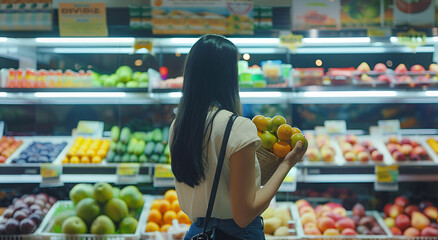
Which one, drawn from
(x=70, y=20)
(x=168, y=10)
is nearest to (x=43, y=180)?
(x=70, y=20)

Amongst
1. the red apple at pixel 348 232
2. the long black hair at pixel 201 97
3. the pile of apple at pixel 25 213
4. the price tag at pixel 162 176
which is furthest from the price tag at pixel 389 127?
the pile of apple at pixel 25 213

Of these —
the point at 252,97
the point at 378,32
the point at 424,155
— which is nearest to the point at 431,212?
the point at 424,155

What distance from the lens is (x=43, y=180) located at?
318 cm

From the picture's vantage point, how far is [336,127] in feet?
11.8

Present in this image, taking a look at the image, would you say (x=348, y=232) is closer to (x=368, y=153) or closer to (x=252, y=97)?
(x=368, y=153)

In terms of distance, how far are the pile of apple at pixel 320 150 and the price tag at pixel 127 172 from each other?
1.42m

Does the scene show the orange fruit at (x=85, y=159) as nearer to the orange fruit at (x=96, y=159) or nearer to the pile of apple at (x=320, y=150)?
the orange fruit at (x=96, y=159)

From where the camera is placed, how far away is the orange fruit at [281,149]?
5.20ft

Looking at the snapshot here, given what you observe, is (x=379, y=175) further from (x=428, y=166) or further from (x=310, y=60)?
(x=310, y=60)

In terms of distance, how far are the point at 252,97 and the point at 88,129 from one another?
1.54 meters

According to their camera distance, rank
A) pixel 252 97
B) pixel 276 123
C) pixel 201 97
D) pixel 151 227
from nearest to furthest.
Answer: pixel 201 97 → pixel 276 123 → pixel 151 227 → pixel 252 97

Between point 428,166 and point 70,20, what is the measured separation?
312cm

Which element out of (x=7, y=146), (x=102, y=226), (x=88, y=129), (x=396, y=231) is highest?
(x=88, y=129)

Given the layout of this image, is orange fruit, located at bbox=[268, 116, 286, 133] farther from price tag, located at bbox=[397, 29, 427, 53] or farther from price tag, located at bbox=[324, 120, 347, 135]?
price tag, located at bbox=[324, 120, 347, 135]
